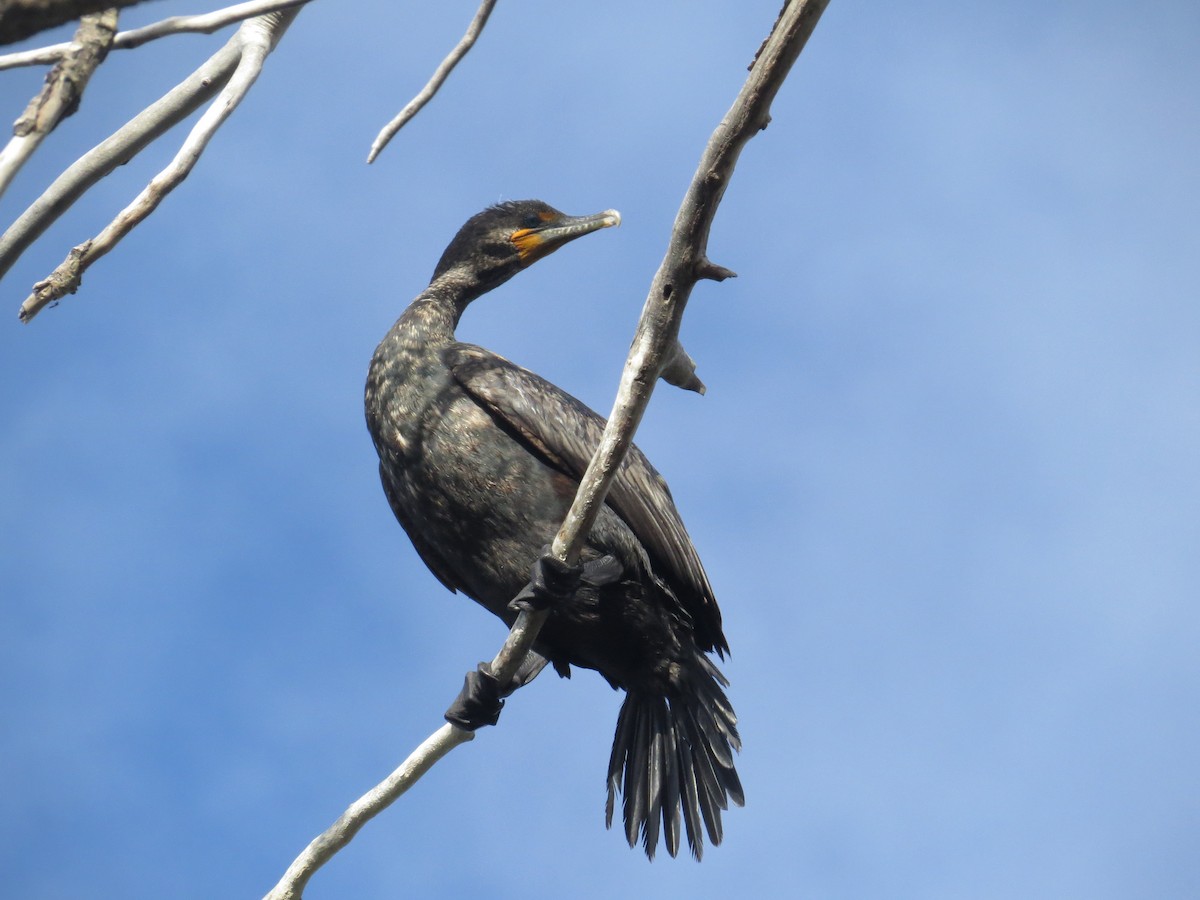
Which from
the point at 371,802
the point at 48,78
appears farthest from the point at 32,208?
the point at 371,802

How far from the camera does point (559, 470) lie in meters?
4.97

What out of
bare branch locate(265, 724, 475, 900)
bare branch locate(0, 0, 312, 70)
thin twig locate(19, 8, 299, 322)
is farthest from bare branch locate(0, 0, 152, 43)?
bare branch locate(265, 724, 475, 900)

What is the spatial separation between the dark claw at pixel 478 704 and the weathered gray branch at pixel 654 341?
7cm

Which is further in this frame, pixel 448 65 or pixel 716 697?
pixel 716 697

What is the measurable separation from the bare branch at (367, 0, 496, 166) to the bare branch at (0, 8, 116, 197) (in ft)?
5.13

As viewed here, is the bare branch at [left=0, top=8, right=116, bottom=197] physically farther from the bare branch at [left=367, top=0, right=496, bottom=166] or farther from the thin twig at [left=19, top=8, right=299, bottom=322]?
the bare branch at [left=367, top=0, right=496, bottom=166]

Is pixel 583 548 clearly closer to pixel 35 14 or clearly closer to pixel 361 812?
pixel 361 812

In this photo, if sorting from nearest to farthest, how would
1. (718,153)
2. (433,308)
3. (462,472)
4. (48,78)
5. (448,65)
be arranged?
(48,78)
(718,153)
(448,65)
(462,472)
(433,308)

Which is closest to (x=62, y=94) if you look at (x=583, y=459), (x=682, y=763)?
(x=583, y=459)

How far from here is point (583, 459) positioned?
16.3ft

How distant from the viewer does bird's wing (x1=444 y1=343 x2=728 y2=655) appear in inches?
194

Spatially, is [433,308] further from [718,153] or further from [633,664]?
[718,153]

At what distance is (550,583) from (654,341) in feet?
3.75

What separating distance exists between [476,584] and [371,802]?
4.23 feet
